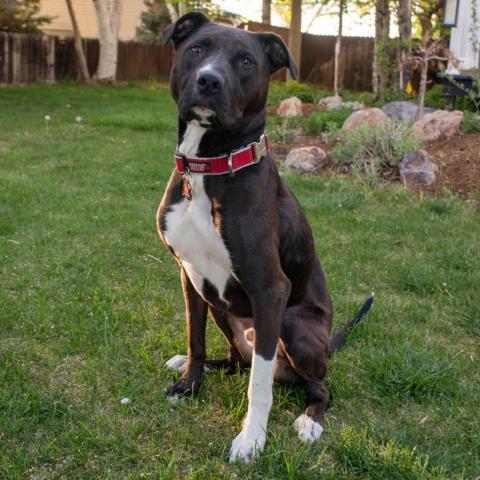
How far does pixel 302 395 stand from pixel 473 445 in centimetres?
80

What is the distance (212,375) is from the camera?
10.9 feet

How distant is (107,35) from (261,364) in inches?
695

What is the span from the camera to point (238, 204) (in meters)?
2.64

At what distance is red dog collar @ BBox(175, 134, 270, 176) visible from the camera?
2.65 m

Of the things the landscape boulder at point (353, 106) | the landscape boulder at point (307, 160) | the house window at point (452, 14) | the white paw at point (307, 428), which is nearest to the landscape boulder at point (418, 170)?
the landscape boulder at point (307, 160)

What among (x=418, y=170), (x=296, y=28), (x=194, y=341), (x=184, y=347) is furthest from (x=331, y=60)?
(x=194, y=341)

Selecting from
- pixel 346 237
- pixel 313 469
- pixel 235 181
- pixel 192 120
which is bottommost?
pixel 313 469

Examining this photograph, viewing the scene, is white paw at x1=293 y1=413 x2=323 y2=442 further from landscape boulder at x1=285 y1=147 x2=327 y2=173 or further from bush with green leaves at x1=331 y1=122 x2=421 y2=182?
landscape boulder at x1=285 y1=147 x2=327 y2=173

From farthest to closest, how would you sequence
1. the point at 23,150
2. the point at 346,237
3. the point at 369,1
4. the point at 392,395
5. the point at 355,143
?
the point at 369,1 < the point at 23,150 < the point at 355,143 < the point at 346,237 < the point at 392,395

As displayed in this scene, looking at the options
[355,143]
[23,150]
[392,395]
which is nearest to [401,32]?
[355,143]

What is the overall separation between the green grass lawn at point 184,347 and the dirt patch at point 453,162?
54cm

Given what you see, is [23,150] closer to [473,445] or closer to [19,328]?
[19,328]

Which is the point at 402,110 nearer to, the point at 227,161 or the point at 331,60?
the point at 227,161

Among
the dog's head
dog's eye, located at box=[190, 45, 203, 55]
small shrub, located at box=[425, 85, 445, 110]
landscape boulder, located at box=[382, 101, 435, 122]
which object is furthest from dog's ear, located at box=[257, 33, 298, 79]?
small shrub, located at box=[425, 85, 445, 110]
